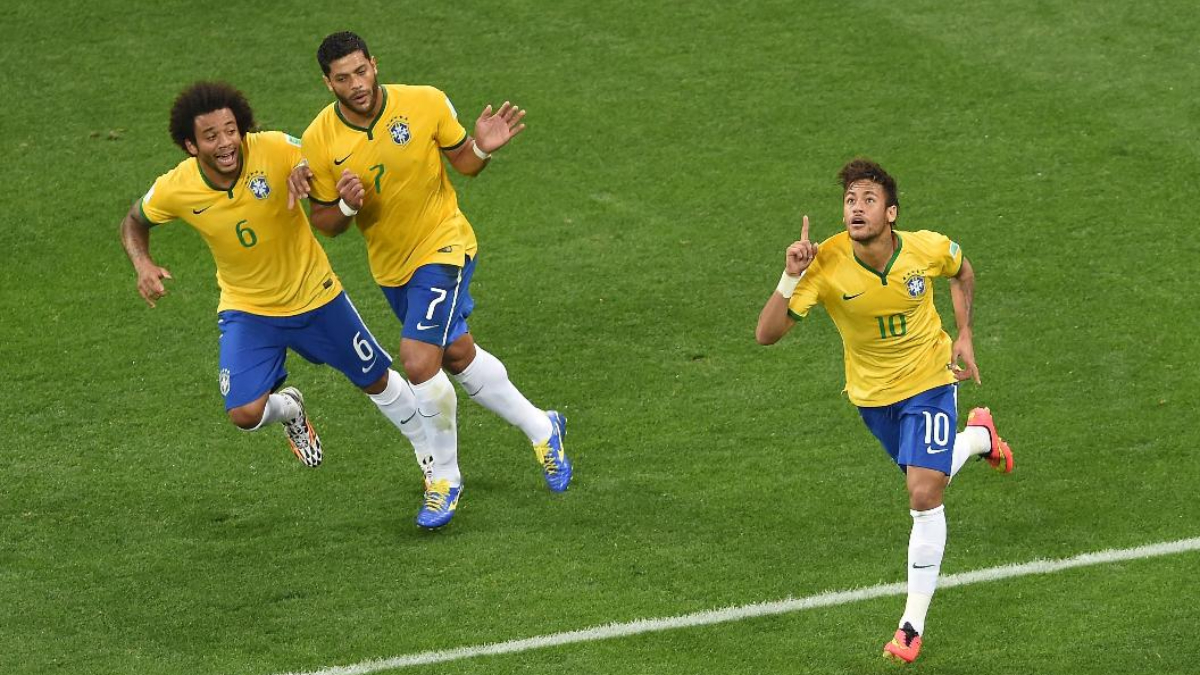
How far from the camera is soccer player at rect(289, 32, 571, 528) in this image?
9109mm

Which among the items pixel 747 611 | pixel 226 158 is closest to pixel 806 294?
pixel 747 611

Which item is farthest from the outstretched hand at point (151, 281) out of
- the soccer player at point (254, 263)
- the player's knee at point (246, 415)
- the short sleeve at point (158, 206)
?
the player's knee at point (246, 415)

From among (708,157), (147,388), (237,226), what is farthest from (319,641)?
(708,157)

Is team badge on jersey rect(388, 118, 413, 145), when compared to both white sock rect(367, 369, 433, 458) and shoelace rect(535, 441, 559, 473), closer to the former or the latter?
white sock rect(367, 369, 433, 458)

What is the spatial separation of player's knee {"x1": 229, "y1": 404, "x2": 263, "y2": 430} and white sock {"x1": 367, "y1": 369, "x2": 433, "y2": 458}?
2.11ft

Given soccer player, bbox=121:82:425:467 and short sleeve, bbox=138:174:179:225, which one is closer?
soccer player, bbox=121:82:425:467

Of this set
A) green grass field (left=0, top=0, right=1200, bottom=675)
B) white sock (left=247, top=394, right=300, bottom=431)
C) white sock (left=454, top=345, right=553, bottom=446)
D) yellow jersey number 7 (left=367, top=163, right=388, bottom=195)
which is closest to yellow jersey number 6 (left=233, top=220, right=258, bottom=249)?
yellow jersey number 7 (left=367, top=163, right=388, bottom=195)

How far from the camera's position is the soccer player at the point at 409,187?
9.11 meters

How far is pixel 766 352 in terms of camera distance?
11.2 m

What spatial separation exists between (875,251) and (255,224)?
3.11 m

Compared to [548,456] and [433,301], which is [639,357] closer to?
[548,456]

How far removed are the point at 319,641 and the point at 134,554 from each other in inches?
56.6

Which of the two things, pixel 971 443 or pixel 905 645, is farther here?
pixel 971 443

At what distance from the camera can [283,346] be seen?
9.47m
